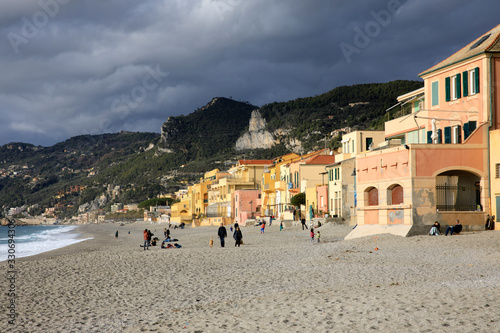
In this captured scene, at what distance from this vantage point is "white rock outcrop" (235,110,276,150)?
161700 mm

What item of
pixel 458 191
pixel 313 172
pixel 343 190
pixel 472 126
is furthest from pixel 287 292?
pixel 313 172

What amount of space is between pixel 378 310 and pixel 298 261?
411 inches

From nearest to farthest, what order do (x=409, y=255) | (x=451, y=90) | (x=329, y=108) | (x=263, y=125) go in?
(x=409, y=255) < (x=451, y=90) < (x=329, y=108) < (x=263, y=125)

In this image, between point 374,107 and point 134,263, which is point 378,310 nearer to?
point 134,263

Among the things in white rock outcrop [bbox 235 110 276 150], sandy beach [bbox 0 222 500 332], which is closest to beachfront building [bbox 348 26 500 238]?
sandy beach [bbox 0 222 500 332]

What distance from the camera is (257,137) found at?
550 feet

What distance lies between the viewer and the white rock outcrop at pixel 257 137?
531ft

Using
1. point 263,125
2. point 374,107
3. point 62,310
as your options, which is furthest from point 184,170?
point 62,310

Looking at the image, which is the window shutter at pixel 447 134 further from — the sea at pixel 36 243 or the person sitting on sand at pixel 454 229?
the sea at pixel 36 243

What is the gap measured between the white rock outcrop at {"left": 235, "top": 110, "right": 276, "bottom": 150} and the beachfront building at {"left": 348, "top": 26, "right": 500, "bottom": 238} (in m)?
130

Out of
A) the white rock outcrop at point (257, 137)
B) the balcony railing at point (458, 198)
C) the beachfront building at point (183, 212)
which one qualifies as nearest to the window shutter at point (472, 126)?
the balcony railing at point (458, 198)

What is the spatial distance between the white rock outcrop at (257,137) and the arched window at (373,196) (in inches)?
5088

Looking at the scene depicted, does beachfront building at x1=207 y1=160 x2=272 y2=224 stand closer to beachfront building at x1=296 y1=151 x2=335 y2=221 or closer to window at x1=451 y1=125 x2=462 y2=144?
beachfront building at x1=296 y1=151 x2=335 y2=221

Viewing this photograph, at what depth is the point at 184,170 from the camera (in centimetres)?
18988
